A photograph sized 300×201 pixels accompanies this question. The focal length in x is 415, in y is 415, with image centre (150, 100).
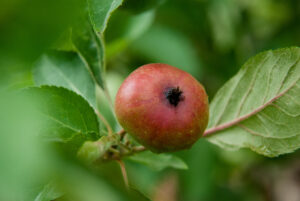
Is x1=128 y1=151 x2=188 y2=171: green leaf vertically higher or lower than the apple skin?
lower

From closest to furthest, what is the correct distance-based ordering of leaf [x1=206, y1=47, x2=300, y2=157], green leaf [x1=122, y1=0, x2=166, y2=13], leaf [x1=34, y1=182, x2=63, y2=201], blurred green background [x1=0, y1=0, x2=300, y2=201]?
blurred green background [x1=0, y1=0, x2=300, y2=201] < leaf [x1=34, y1=182, x2=63, y2=201] < leaf [x1=206, y1=47, x2=300, y2=157] < green leaf [x1=122, y1=0, x2=166, y2=13]

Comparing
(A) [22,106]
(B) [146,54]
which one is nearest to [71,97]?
(A) [22,106]

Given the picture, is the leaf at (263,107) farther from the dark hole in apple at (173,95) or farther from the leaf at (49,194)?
the leaf at (49,194)

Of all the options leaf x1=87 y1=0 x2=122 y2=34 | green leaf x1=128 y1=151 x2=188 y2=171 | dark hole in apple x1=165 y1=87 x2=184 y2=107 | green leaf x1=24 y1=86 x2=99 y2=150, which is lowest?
green leaf x1=128 y1=151 x2=188 y2=171

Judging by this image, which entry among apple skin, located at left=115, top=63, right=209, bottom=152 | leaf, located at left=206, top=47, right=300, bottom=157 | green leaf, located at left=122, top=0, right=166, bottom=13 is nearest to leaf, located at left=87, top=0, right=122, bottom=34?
apple skin, located at left=115, top=63, right=209, bottom=152

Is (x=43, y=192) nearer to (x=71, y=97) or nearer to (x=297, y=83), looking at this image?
(x=71, y=97)

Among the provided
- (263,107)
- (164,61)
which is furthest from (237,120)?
(164,61)

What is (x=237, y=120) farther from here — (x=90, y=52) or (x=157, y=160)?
(x=90, y=52)

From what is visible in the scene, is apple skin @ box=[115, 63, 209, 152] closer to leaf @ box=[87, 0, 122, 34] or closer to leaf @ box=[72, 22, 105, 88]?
leaf @ box=[87, 0, 122, 34]

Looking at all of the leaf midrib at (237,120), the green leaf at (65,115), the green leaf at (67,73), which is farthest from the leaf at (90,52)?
the leaf midrib at (237,120)
